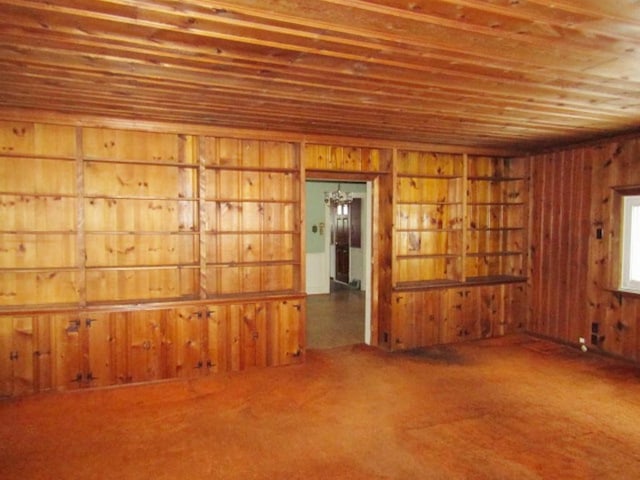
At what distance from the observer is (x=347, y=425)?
3338 millimetres

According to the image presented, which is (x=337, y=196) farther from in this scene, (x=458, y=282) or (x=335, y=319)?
(x=458, y=282)

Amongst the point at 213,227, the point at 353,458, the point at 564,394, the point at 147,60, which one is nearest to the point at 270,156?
the point at 213,227

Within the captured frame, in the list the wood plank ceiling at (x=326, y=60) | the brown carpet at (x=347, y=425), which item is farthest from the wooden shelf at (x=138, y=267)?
the wood plank ceiling at (x=326, y=60)

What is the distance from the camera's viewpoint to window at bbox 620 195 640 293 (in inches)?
188

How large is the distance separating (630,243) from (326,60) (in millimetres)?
4105

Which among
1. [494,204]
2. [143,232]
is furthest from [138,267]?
[494,204]

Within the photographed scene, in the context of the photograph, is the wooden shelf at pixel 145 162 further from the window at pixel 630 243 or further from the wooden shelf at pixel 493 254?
the window at pixel 630 243

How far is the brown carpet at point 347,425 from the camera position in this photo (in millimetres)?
2754

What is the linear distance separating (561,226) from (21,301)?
5.82 m

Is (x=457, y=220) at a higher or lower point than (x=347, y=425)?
higher

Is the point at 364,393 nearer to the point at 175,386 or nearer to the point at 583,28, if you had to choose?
the point at 175,386

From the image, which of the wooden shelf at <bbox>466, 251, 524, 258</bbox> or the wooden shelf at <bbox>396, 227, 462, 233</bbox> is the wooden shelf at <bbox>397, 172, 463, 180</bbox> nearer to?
the wooden shelf at <bbox>396, 227, 462, 233</bbox>

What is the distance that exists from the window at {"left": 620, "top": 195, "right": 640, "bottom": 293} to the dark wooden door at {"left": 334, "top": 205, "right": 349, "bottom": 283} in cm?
593

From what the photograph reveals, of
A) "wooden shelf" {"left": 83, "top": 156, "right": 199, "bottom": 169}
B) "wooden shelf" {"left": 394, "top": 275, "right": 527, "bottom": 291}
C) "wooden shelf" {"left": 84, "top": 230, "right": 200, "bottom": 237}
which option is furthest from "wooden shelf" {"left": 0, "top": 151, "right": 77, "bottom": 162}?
"wooden shelf" {"left": 394, "top": 275, "right": 527, "bottom": 291}
